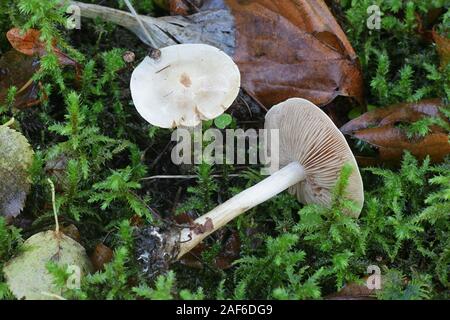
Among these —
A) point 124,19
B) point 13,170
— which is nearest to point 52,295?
point 13,170

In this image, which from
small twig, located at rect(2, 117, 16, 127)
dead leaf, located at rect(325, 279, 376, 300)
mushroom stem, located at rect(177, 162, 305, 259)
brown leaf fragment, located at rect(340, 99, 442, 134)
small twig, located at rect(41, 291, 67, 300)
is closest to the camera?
small twig, located at rect(41, 291, 67, 300)

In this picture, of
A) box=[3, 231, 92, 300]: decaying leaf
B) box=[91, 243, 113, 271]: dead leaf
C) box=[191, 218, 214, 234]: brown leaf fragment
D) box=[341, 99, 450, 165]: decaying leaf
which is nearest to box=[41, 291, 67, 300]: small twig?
box=[3, 231, 92, 300]: decaying leaf

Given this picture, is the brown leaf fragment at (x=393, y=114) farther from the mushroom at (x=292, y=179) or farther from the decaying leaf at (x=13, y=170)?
the decaying leaf at (x=13, y=170)

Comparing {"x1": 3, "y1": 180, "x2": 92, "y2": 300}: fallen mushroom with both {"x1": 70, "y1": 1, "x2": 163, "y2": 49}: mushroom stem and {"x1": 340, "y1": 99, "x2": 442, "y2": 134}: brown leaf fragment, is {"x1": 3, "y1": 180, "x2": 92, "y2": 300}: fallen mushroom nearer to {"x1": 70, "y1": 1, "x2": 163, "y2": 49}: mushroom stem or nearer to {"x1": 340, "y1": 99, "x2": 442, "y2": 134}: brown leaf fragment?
{"x1": 70, "y1": 1, "x2": 163, "y2": 49}: mushroom stem

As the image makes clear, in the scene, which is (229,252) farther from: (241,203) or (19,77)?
(19,77)

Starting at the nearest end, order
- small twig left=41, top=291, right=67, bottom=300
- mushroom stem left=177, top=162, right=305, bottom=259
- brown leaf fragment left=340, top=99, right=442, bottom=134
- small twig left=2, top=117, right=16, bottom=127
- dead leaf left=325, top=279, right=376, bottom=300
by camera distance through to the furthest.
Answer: small twig left=41, top=291, right=67, bottom=300 → dead leaf left=325, top=279, right=376, bottom=300 → mushroom stem left=177, top=162, right=305, bottom=259 → small twig left=2, top=117, right=16, bottom=127 → brown leaf fragment left=340, top=99, right=442, bottom=134

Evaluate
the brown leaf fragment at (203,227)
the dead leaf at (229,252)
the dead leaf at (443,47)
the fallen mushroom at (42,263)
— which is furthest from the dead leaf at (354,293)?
the dead leaf at (443,47)

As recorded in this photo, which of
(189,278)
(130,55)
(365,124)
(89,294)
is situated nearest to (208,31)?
(130,55)
